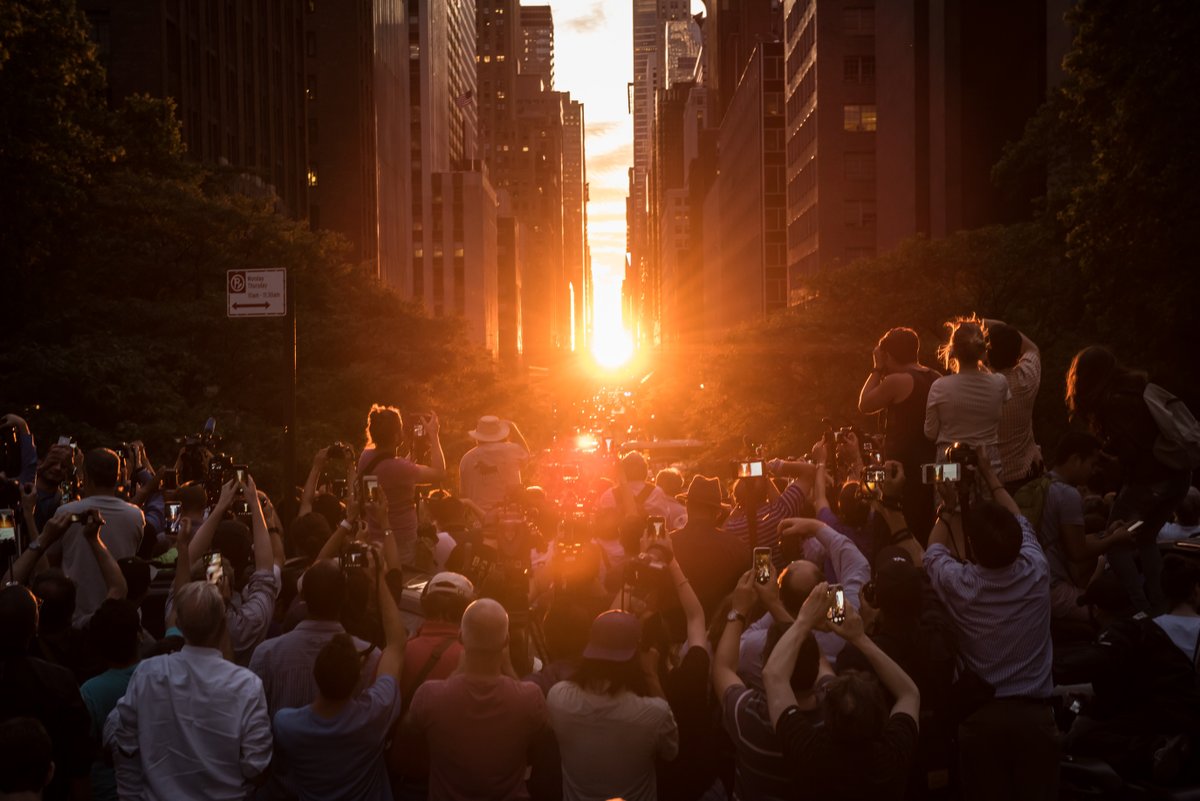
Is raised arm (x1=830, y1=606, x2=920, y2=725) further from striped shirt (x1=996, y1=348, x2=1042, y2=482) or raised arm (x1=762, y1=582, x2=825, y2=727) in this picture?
striped shirt (x1=996, y1=348, x2=1042, y2=482)

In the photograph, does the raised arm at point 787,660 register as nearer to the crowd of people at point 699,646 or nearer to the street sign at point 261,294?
the crowd of people at point 699,646

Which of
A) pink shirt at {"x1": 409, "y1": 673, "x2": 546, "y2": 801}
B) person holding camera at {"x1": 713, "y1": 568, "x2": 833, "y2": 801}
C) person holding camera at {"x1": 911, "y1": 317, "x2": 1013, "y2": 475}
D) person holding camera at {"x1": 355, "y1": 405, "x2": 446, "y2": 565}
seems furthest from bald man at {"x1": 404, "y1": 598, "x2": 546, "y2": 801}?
person holding camera at {"x1": 355, "y1": 405, "x2": 446, "y2": 565}

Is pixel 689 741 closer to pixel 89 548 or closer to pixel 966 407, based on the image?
pixel 966 407

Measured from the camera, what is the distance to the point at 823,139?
319 ft

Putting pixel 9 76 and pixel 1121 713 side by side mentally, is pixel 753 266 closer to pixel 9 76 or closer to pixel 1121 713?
pixel 9 76

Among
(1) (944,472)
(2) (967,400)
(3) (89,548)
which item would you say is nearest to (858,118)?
(2) (967,400)

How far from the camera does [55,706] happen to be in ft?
20.3

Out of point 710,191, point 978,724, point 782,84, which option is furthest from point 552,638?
point 710,191

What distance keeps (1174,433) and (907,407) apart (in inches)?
68.1

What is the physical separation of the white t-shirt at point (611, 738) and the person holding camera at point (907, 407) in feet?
9.69

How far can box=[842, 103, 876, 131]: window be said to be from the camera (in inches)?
3824

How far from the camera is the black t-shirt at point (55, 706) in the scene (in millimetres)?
6129

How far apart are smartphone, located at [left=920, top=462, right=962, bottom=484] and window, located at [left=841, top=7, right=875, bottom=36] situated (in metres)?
96.0

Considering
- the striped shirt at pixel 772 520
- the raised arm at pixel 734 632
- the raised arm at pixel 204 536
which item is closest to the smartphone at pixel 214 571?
the raised arm at pixel 204 536
